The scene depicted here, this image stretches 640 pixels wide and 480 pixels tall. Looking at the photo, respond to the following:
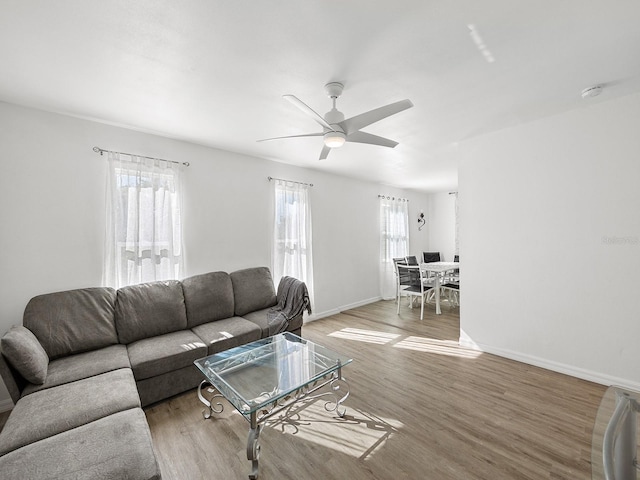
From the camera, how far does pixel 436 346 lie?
11.0ft

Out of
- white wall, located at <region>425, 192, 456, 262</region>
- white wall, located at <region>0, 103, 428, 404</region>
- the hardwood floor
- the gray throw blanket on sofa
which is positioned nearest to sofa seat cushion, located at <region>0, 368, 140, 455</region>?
the hardwood floor

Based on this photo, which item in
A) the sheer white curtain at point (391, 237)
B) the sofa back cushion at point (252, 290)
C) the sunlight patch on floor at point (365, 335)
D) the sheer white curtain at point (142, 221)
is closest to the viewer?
the sheer white curtain at point (142, 221)

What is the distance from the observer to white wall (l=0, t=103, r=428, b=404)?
7.45 ft

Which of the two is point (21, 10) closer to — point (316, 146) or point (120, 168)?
point (120, 168)

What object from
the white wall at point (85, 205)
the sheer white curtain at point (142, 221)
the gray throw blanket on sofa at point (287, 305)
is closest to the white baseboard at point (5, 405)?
the white wall at point (85, 205)

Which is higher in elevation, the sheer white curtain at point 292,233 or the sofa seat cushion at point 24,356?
the sheer white curtain at point 292,233

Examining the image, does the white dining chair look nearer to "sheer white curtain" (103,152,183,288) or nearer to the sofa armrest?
"sheer white curtain" (103,152,183,288)

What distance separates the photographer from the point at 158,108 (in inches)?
93.8

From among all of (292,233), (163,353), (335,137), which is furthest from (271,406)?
(292,233)

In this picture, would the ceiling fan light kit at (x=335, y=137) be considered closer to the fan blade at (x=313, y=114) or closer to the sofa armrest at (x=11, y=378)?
the fan blade at (x=313, y=114)

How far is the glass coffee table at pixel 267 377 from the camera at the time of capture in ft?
5.48

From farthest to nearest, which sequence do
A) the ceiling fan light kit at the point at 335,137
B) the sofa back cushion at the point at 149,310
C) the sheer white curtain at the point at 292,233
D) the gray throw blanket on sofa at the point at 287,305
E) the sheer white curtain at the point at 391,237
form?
the sheer white curtain at the point at 391,237, the sheer white curtain at the point at 292,233, the gray throw blanket on sofa at the point at 287,305, the sofa back cushion at the point at 149,310, the ceiling fan light kit at the point at 335,137

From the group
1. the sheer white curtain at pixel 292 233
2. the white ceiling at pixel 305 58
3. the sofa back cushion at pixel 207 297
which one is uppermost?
the white ceiling at pixel 305 58

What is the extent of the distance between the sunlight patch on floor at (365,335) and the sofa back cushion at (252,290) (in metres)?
1.08
